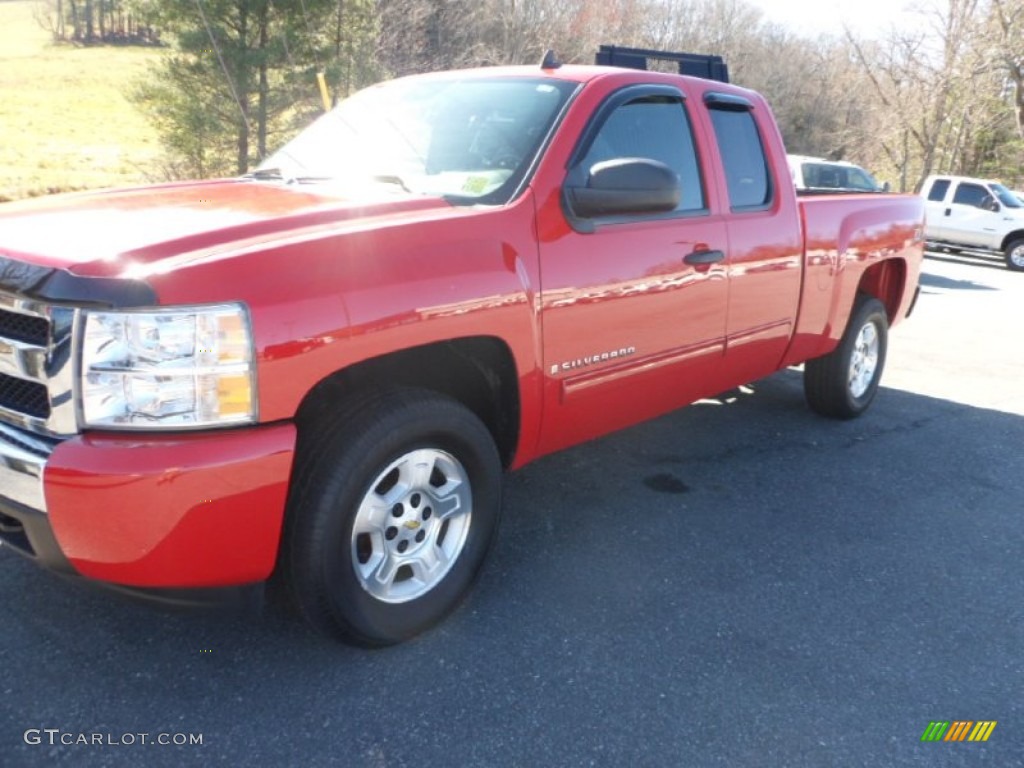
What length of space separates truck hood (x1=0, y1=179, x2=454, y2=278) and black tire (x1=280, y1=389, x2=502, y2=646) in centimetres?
61

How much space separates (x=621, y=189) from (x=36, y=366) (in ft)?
6.38

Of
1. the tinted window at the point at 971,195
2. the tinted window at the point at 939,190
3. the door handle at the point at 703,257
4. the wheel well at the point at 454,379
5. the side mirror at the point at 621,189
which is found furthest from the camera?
the tinted window at the point at 939,190

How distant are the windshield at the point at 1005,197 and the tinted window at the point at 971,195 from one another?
23 cm

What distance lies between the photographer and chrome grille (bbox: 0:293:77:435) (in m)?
2.16

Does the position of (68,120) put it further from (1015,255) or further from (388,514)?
(388,514)

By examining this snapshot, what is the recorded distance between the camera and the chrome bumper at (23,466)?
2.15m

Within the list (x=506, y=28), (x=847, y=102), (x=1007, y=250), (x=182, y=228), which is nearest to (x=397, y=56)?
(x=506, y=28)

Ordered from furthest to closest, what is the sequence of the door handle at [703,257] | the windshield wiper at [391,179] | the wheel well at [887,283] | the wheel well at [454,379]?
the wheel well at [887,283] < the door handle at [703,257] < the windshield wiper at [391,179] < the wheel well at [454,379]

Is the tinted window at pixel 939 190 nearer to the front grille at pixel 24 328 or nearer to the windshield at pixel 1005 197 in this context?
the windshield at pixel 1005 197

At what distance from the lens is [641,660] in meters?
2.84

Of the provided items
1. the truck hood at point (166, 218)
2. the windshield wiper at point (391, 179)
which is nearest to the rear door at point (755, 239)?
the windshield wiper at point (391, 179)

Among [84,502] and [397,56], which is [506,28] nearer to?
[397,56]

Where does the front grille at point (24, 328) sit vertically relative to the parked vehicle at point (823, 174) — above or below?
below

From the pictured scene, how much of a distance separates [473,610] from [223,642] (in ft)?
2.84
